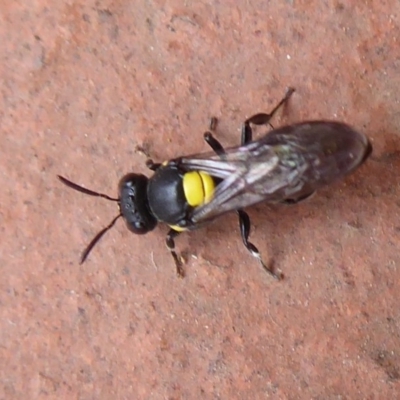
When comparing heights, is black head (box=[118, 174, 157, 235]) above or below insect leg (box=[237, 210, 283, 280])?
below

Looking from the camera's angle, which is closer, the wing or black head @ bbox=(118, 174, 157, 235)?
the wing

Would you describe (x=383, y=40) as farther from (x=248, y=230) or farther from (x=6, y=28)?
(x=6, y=28)

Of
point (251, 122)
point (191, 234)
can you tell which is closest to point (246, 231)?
point (191, 234)

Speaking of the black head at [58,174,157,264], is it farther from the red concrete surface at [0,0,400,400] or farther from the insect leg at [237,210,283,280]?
the insect leg at [237,210,283,280]

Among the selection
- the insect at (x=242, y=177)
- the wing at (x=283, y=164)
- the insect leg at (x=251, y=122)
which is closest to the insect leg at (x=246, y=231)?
the insect at (x=242, y=177)

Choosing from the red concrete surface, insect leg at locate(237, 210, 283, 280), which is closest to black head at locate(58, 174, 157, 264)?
the red concrete surface

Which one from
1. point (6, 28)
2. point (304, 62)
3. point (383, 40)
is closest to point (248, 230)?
point (304, 62)

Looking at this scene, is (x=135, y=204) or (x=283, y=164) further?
(x=135, y=204)

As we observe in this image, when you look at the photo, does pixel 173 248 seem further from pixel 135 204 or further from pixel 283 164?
pixel 283 164

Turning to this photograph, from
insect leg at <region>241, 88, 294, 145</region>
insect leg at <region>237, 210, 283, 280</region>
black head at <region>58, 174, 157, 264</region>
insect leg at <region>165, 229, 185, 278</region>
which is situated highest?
insect leg at <region>241, 88, 294, 145</region>
